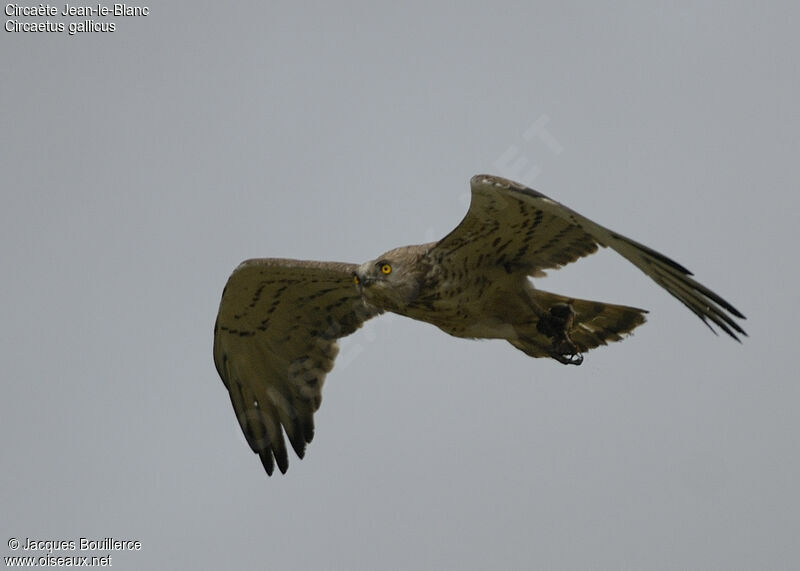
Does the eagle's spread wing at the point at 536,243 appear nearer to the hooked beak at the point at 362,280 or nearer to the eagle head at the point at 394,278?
the eagle head at the point at 394,278

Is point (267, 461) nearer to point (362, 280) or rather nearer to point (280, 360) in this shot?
point (280, 360)

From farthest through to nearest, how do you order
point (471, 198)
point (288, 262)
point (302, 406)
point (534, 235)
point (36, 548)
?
point (36, 548) < point (302, 406) < point (288, 262) < point (534, 235) < point (471, 198)

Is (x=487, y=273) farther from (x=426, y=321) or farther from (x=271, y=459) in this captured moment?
(x=271, y=459)

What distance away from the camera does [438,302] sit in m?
10.4

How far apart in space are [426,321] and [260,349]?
240cm

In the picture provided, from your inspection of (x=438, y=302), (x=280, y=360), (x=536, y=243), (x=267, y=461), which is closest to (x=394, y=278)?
(x=438, y=302)

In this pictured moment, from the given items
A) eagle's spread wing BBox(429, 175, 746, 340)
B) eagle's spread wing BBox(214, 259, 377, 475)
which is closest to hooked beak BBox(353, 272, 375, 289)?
eagle's spread wing BBox(429, 175, 746, 340)

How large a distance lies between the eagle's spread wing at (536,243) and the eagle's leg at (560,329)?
387 mm

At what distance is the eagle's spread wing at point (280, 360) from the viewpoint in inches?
480

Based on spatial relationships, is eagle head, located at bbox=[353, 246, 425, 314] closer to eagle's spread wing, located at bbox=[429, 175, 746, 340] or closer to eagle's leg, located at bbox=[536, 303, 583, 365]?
eagle's spread wing, located at bbox=[429, 175, 746, 340]

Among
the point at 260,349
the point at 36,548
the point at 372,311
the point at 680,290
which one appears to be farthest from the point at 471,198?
the point at 36,548

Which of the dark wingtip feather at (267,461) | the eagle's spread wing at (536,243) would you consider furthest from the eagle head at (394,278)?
the dark wingtip feather at (267,461)

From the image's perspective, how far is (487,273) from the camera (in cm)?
1070

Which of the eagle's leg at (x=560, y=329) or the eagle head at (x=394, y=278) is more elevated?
the eagle head at (x=394, y=278)
